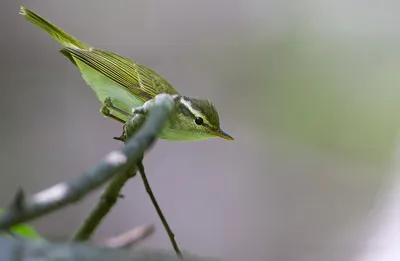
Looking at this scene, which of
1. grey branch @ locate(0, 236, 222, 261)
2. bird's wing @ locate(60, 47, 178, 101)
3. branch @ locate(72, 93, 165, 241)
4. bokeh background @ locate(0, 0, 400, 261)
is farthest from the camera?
bokeh background @ locate(0, 0, 400, 261)

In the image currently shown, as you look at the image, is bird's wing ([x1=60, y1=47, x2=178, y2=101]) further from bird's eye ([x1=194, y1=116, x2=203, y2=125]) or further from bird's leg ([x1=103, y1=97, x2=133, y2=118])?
bird's eye ([x1=194, y1=116, x2=203, y2=125])

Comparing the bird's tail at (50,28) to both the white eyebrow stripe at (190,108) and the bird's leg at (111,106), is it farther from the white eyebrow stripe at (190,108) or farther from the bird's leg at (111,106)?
the white eyebrow stripe at (190,108)

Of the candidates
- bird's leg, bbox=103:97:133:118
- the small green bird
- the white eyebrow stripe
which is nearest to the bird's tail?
the small green bird

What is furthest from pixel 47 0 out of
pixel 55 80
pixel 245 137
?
pixel 245 137

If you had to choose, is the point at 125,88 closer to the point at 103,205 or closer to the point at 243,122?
the point at 103,205

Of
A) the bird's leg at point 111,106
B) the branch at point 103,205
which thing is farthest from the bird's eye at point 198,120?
the branch at point 103,205

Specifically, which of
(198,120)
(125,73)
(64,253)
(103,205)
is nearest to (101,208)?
(103,205)

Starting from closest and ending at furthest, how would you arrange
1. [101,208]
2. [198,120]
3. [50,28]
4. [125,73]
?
[101,208] → [198,120] → [50,28] → [125,73]
